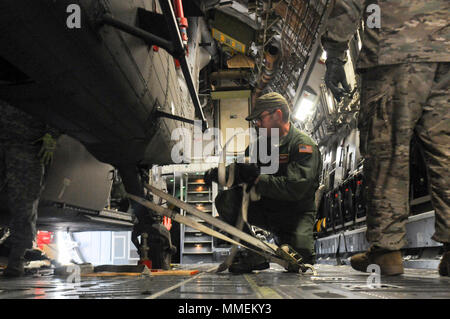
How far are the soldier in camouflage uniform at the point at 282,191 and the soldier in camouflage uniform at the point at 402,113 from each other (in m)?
0.64

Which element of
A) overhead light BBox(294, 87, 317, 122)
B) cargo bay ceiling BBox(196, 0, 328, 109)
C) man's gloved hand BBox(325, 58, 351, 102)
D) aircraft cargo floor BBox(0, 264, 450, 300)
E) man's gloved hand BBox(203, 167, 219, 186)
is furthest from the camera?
overhead light BBox(294, 87, 317, 122)

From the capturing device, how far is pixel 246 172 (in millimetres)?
2518

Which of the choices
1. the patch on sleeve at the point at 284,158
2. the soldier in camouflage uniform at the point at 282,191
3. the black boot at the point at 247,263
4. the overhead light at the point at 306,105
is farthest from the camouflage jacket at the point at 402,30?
the overhead light at the point at 306,105

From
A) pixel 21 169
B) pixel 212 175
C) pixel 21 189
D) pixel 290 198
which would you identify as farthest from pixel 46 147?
pixel 290 198

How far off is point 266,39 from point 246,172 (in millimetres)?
6281

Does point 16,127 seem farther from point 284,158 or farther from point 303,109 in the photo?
point 303,109

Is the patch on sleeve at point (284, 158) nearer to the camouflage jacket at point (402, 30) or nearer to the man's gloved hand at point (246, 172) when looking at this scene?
the man's gloved hand at point (246, 172)

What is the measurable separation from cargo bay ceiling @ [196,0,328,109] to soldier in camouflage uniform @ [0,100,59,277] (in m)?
3.27

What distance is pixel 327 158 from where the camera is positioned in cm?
730

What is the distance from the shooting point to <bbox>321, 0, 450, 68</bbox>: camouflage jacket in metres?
1.85

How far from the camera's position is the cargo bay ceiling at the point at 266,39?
6070 millimetres

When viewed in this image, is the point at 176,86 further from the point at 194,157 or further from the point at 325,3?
the point at 194,157

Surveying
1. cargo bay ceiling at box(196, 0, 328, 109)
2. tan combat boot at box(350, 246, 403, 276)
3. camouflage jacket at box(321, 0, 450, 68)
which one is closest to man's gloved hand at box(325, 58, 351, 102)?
camouflage jacket at box(321, 0, 450, 68)

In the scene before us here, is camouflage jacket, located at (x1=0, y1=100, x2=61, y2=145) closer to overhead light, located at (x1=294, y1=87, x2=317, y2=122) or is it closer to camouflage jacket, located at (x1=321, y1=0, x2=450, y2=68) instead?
camouflage jacket, located at (x1=321, y1=0, x2=450, y2=68)
